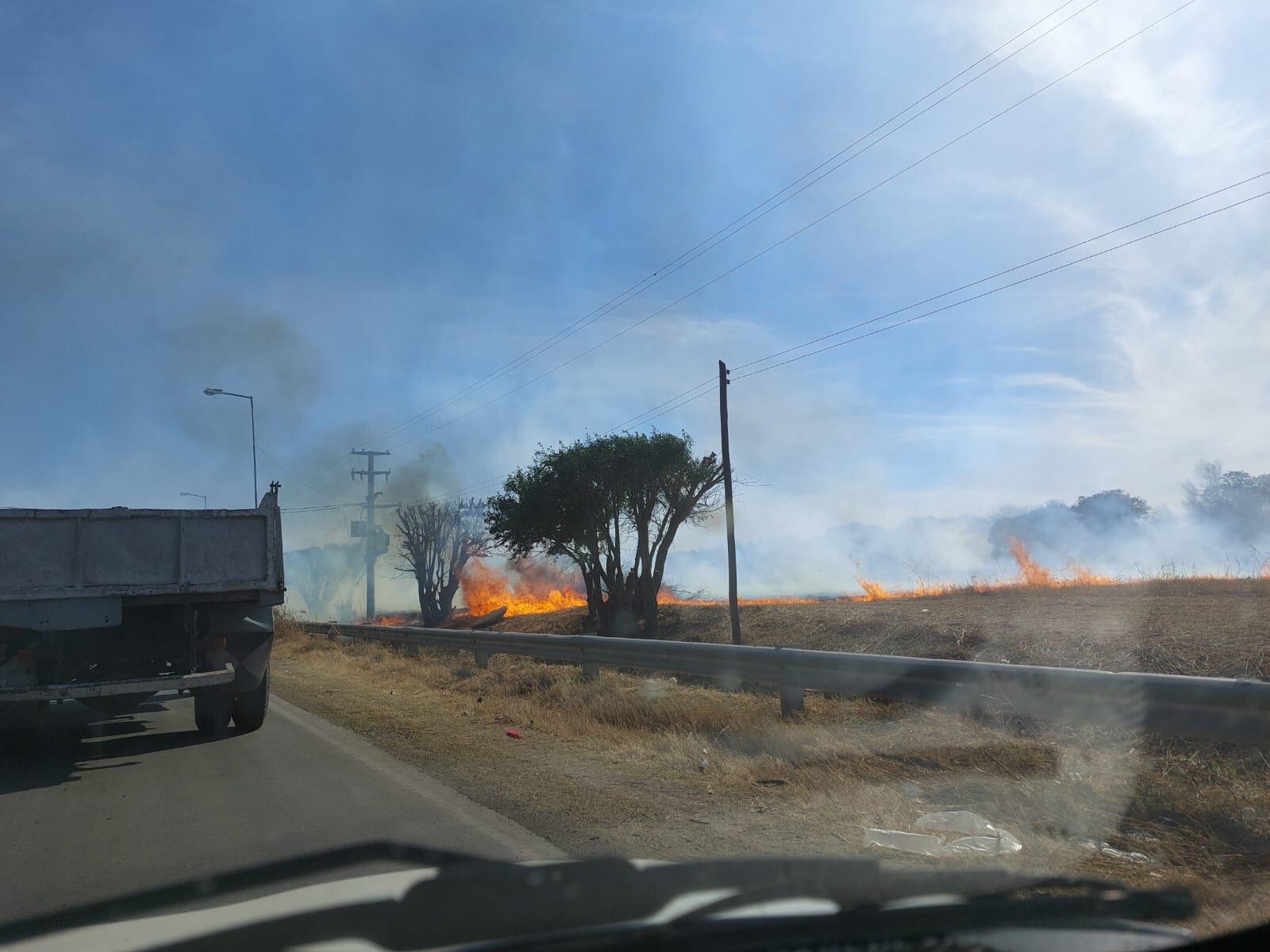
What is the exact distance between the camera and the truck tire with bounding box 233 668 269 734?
10094 mm

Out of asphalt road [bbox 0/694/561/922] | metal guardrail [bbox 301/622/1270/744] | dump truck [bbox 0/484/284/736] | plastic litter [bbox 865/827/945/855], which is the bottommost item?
plastic litter [bbox 865/827/945/855]

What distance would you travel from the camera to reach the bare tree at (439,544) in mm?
49250

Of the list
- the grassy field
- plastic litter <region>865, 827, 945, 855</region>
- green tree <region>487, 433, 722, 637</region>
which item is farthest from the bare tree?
plastic litter <region>865, 827, 945, 855</region>

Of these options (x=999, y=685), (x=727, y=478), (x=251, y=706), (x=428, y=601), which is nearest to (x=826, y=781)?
(x=999, y=685)

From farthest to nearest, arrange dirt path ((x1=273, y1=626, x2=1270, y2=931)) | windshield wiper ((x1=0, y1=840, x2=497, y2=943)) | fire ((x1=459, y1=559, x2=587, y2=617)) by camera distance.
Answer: fire ((x1=459, y1=559, x2=587, y2=617)), dirt path ((x1=273, y1=626, x2=1270, y2=931)), windshield wiper ((x1=0, y1=840, x2=497, y2=943))

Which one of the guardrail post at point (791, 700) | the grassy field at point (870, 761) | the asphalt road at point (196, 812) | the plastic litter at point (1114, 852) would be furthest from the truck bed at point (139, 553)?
the plastic litter at point (1114, 852)

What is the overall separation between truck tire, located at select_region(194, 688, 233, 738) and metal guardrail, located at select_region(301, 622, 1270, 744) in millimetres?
4449

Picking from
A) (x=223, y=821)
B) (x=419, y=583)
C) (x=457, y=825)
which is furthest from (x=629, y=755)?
(x=419, y=583)

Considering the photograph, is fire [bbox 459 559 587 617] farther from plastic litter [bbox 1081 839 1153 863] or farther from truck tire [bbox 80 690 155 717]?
plastic litter [bbox 1081 839 1153 863]

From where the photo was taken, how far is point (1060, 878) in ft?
12.0

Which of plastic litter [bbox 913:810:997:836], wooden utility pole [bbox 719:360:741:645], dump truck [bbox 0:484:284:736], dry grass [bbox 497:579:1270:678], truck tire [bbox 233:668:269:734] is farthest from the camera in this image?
wooden utility pole [bbox 719:360:741:645]

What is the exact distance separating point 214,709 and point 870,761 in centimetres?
673

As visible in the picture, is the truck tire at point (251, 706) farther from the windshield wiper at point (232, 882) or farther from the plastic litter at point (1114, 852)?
the plastic litter at point (1114, 852)

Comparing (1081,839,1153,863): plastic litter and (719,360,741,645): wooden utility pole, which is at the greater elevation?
(719,360,741,645): wooden utility pole
